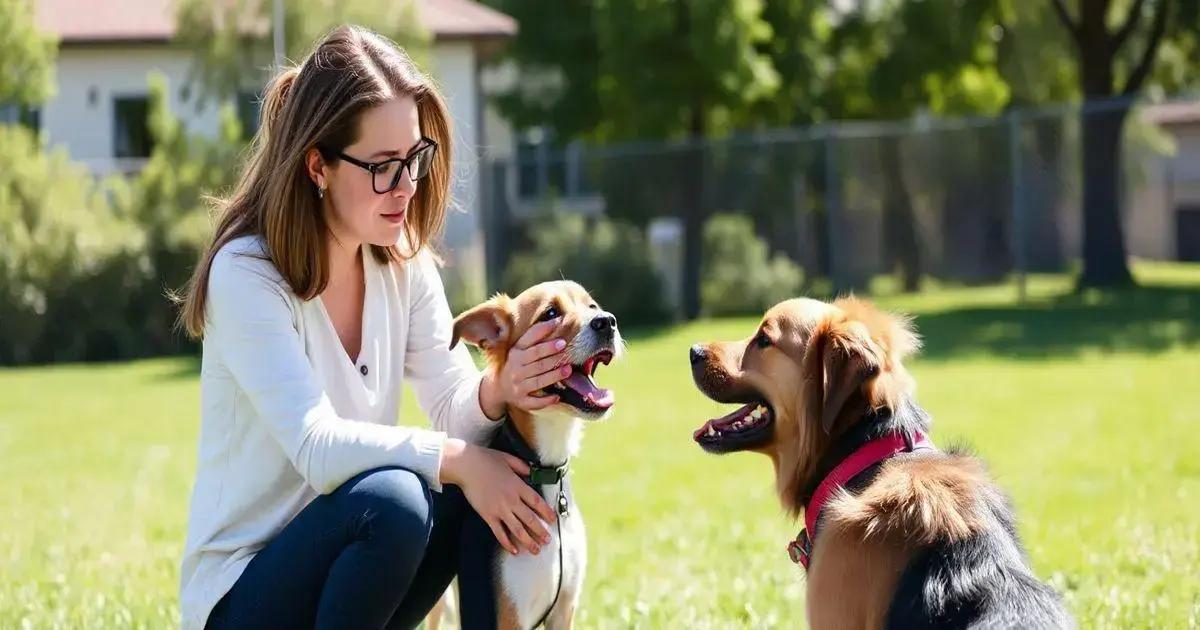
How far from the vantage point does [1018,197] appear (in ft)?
64.1

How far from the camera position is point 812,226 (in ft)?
71.7

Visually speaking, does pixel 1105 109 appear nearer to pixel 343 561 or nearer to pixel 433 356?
pixel 433 356

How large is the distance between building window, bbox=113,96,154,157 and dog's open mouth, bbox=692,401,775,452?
22.6m

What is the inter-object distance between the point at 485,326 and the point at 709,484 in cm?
414

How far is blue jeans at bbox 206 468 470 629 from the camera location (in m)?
3.52

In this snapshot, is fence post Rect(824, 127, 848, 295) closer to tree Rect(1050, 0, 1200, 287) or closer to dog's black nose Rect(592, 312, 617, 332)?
tree Rect(1050, 0, 1200, 287)

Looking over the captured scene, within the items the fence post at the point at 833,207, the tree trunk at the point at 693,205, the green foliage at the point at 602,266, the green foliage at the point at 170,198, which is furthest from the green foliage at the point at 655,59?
the green foliage at the point at 170,198

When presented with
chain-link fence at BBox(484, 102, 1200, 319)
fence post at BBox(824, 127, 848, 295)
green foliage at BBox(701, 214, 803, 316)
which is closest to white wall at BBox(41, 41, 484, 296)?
chain-link fence at BBox(484, 102, 1200, 319)

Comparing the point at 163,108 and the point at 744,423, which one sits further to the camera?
the point at 163,108

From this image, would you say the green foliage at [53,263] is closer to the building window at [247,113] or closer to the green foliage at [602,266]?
the building window at [247,113]

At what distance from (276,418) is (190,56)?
1829 cm

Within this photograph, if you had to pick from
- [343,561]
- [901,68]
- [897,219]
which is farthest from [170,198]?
[343,561]

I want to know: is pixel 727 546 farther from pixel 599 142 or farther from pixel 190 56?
pixel 599 142

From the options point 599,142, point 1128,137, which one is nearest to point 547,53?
point 599,142
